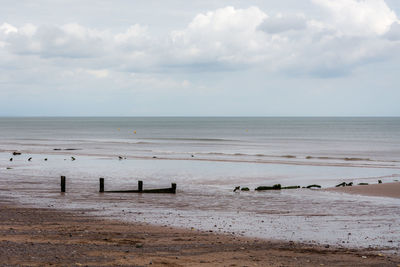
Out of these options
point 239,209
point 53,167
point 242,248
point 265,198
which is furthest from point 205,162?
point 242,248

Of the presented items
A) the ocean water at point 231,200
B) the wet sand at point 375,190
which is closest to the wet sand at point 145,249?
the ocean water at point 231,200

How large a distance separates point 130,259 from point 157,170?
30.2 m

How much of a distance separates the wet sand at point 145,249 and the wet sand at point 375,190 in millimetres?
14064

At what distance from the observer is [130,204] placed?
901 inches

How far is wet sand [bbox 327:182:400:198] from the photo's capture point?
87.7 ft

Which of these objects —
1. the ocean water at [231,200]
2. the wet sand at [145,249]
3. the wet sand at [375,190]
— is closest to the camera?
the wet sand at [145,249]

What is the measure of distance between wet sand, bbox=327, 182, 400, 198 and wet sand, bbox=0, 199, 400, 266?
46.1 ft

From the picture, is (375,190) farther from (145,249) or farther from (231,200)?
(145,249)

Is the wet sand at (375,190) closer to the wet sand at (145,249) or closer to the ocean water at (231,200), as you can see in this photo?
the ocean water at (231,200)

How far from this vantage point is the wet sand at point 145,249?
11.7 m

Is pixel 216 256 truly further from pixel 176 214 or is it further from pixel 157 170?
pixel 157 170

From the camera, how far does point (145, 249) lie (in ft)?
42.9

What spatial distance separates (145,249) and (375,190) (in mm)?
19166

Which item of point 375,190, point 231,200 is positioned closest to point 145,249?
point 231,200
